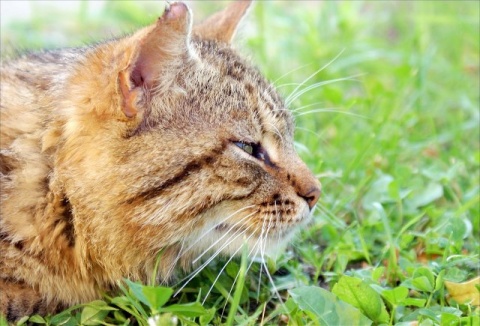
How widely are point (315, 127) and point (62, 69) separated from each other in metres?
1.93

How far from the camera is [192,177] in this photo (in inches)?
99.3

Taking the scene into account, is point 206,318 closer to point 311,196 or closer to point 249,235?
point 249,235

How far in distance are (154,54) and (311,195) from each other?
79 centimetres

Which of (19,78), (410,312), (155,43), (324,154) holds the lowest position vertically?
(410,312)

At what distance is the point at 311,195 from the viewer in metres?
2.74

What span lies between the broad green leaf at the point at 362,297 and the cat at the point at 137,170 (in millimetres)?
297

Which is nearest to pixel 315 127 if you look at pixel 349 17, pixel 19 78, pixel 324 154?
pixel 324 154

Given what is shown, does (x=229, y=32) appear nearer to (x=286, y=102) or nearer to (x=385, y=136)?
(x=286, y=102)

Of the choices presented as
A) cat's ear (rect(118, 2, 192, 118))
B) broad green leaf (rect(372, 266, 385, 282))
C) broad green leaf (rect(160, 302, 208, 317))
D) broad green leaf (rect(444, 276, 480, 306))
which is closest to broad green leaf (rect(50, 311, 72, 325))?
broad green leaf (rect(160, 302, 208, 317))

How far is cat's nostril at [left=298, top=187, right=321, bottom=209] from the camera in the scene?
2729 mm

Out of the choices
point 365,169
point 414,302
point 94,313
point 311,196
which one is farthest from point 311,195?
point 365,169

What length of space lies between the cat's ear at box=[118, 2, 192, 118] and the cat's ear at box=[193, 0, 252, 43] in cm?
62

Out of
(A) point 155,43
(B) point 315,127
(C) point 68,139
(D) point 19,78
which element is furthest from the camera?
(B) point 315,127

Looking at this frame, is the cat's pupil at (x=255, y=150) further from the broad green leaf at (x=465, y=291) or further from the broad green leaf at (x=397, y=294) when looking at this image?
the broad green leaf at (x=465, y=291)
